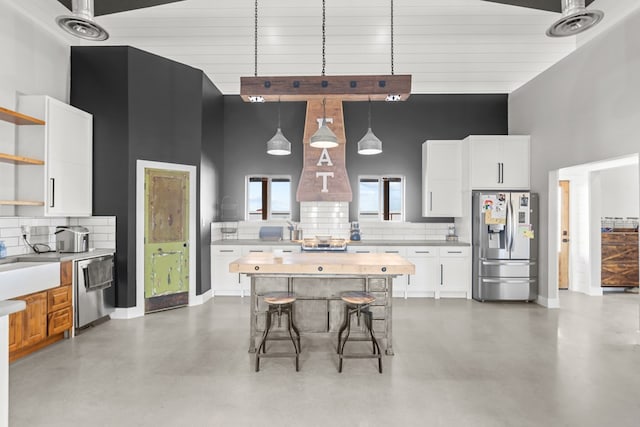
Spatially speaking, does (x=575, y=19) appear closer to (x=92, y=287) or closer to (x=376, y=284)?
(x=376, y=284)

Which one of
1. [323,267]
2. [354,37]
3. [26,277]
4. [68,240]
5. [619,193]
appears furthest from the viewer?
[619,193]

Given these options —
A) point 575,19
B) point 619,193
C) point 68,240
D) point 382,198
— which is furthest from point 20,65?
point 619,193

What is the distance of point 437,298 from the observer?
245 inches

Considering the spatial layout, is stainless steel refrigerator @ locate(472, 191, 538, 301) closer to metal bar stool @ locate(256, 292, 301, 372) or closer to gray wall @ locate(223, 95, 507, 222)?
gray wall @ locate(223, 95, 507, 222)

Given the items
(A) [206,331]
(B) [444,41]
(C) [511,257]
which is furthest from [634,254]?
(A) [206,331]

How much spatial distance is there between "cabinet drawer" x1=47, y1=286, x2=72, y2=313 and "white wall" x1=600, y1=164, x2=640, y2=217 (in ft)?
29.1

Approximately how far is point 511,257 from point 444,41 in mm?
3599

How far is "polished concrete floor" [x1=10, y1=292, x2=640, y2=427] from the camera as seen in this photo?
259cm

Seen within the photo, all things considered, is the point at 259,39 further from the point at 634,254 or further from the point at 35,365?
the point at 634,254

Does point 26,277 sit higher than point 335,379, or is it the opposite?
point 26,277

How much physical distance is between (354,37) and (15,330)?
558cm

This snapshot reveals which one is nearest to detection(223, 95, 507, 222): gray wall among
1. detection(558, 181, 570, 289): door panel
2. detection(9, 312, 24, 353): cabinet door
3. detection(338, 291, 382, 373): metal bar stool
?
detection(558, 181, 570, 289): door panel

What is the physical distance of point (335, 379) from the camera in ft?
10.4

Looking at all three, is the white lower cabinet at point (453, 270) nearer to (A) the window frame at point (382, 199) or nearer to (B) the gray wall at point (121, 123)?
(A) the window frame at point (382, 199)
